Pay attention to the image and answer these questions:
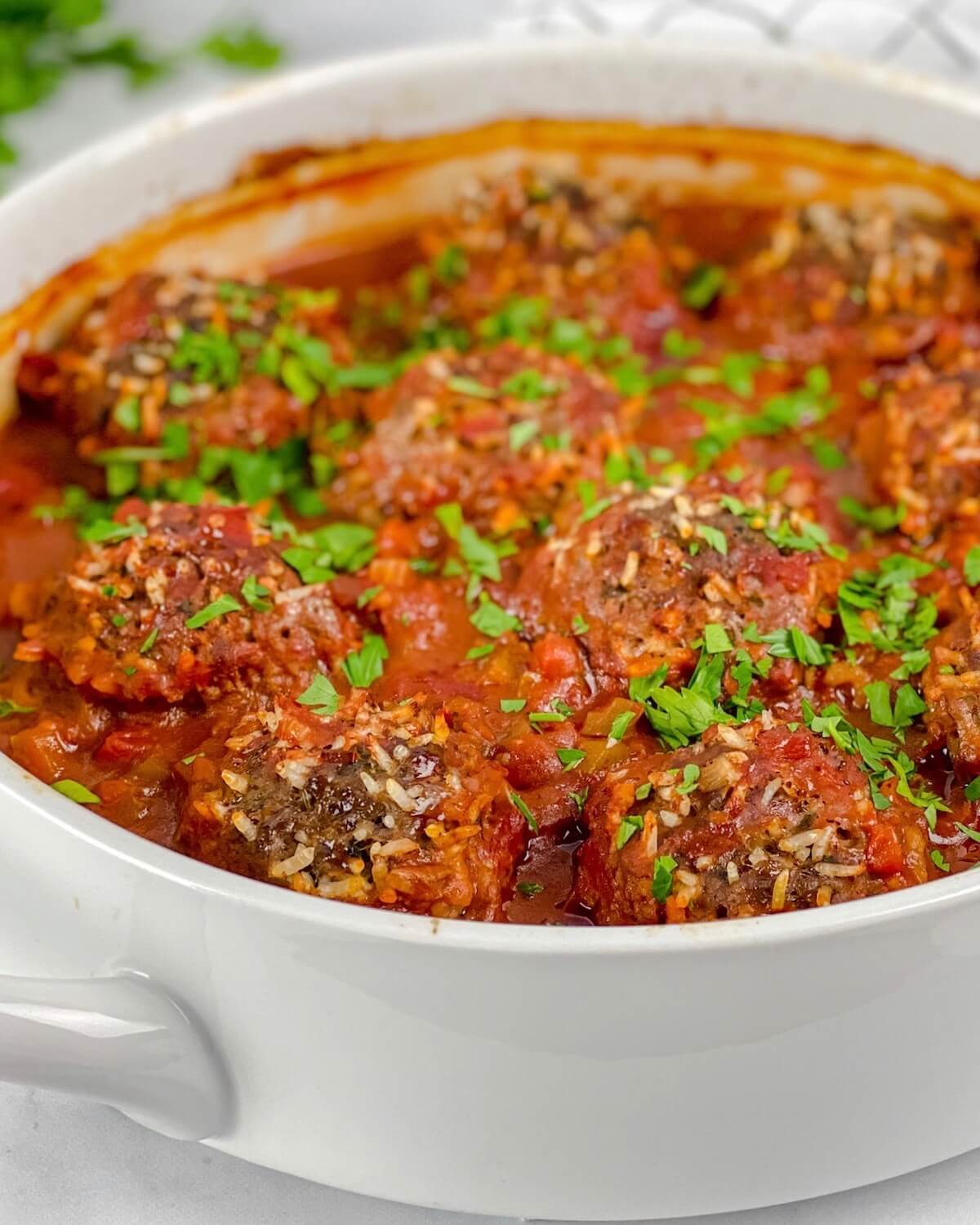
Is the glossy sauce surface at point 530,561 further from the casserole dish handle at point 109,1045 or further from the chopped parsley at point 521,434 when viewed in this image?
the casserole dish handle at point 109,1045

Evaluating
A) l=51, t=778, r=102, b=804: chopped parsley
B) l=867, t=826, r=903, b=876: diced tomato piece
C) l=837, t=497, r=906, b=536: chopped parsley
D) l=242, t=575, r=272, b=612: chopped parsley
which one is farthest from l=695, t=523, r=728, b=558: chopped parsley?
l=51, t=778, r=102, b=804: chopped parsley

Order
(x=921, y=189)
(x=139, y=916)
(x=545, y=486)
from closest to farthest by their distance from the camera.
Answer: (x=139, y=916)
(x=545, y=486)
(x=921, y=189)

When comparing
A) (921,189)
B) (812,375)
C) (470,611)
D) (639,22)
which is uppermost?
(639,22)

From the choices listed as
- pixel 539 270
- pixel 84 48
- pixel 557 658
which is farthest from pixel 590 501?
pixel 84 48

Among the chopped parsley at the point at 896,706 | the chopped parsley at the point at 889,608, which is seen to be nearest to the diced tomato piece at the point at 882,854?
the chopped parsley at the point at 896,706

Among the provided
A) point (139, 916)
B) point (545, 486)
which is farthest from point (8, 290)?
point (139, 916)

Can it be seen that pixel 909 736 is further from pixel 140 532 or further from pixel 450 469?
pixel 140 532

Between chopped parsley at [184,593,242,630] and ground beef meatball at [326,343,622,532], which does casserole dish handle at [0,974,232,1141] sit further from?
ground beef meatball at [326,343,622,532]
